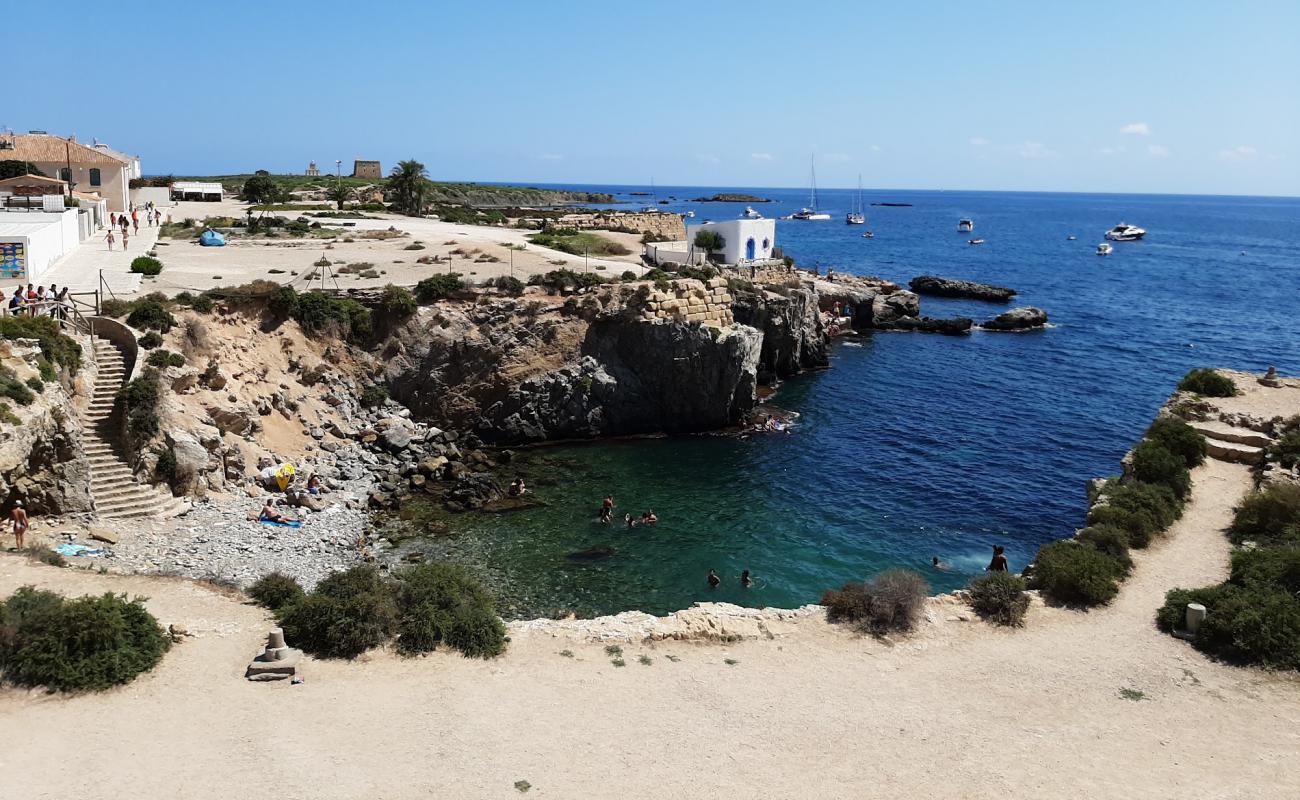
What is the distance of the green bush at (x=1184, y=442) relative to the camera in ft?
107

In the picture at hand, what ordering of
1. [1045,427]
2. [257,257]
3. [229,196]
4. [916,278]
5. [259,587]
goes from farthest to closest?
[229,196] → [916,278] → [257,257] → [1045,427] → [259,587]

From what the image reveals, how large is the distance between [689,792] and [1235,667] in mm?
14205

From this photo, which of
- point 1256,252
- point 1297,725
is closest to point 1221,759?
point 1297,725

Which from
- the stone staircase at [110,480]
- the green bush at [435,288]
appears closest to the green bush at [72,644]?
the stone staircase at [110,480]

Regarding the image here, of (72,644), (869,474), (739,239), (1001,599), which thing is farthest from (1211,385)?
(72,644)

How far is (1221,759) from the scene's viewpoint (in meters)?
16.9

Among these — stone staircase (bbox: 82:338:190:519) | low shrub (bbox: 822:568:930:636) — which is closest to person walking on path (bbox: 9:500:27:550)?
stone staircase (bbox: 82:338:190:519)

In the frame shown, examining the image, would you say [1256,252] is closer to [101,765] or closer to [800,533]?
[800,533]

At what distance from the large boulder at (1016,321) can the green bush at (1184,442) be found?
45.8m

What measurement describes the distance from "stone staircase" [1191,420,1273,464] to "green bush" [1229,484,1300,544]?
256 inches

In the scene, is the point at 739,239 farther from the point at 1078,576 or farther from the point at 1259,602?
the point at 1259,602

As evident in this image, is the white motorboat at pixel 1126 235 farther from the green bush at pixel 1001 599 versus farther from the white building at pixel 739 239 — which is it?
the green bush at pixel 1001 599

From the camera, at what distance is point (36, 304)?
3200 cm

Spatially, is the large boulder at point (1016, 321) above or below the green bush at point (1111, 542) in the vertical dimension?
above
